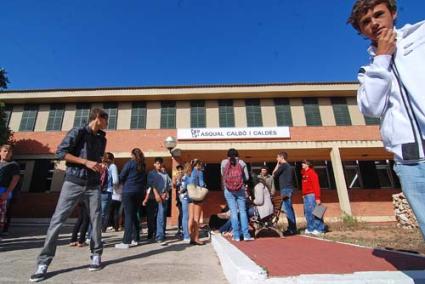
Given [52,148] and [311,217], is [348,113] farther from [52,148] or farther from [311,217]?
[52,148]

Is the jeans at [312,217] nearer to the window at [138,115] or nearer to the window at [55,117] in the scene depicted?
the window at [138,115]

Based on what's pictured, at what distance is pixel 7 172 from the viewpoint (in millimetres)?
4277

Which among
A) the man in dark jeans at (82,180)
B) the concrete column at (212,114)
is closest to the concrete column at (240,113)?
the concrete column at (212,114)

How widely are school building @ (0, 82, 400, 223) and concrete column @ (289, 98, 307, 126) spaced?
0.06 m

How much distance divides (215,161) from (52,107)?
35.4 feet

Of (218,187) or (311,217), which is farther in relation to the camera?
(218,187)

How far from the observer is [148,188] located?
20.0 feet

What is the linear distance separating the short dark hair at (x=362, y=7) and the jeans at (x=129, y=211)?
4587mm

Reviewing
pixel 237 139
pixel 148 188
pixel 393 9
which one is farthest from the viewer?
pixel 237 139

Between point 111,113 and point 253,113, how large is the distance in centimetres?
872

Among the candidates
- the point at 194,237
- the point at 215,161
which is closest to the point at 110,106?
the point at 215,161

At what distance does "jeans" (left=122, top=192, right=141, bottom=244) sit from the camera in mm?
4770

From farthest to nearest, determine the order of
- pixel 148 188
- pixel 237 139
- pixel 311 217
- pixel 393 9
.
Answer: pixel 237 139 < pixel 311 217 < pixel 148 188 < pixel 393 9

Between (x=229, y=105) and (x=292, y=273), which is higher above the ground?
(x=229, y=105)
